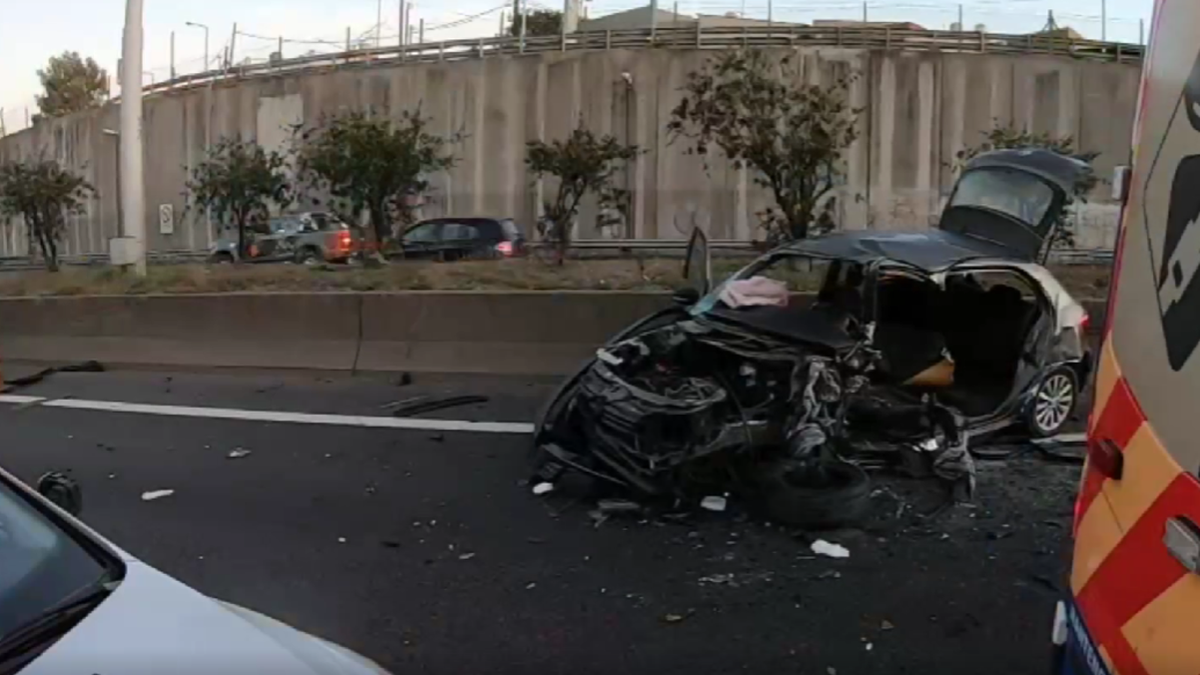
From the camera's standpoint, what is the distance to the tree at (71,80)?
2813 inches

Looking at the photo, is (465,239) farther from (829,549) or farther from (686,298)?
(829,549)

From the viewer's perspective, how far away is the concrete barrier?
31.3ft

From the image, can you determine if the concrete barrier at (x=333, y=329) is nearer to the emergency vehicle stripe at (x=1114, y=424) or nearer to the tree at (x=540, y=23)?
the emergency vehicle stripe at (x=1114, y=424)

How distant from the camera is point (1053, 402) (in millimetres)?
7039

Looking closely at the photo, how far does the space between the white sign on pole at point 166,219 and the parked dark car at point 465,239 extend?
61.0 ft

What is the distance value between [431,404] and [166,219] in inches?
1275

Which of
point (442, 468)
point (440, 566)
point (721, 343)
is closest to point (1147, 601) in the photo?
point (440, 566)

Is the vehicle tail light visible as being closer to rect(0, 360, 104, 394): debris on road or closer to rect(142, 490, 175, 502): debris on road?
rect(142, 490, 175, 502): debris on road

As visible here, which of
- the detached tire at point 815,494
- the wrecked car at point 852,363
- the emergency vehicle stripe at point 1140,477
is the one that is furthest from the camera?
the wrecked car at point 852,363

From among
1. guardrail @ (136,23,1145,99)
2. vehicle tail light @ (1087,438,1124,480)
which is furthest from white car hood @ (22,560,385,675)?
guardrail @ (136,23,1145,99)

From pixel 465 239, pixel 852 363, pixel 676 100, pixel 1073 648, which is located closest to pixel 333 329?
pixel 852 363

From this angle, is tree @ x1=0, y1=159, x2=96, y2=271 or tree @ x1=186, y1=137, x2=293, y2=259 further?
tree @ x1=186, y1=137, x2=293, y2=259

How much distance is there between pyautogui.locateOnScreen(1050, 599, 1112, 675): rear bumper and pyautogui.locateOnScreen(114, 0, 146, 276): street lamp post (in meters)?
12.2

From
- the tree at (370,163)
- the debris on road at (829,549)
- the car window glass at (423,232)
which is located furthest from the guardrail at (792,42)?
the debris on road at (829,549)
